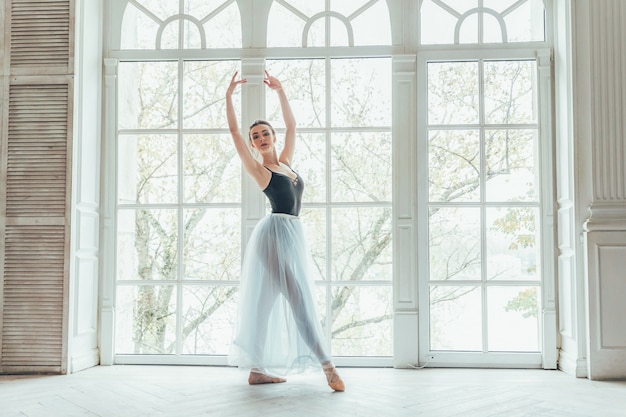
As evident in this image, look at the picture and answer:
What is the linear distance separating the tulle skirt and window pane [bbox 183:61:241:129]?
98 centimetres

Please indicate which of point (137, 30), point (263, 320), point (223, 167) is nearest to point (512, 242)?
point (263, 320)

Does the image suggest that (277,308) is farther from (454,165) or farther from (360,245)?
(454,165)

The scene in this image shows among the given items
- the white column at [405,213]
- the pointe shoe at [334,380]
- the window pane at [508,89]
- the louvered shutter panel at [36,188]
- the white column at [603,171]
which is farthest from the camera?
the window pane at [508,89]

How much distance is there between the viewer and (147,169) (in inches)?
165

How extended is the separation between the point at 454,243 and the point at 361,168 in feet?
2.53

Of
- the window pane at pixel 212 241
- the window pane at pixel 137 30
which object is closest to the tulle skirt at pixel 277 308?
the window pane at pixel 212 241

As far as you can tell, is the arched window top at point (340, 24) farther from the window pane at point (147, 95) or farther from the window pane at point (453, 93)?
the window pane at point (147, 95)

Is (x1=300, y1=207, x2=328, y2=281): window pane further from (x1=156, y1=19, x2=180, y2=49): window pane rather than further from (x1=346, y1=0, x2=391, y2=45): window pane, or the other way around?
(x1=156, y1=19, x2=180, y2=49): window pane

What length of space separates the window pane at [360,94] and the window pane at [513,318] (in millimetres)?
1342

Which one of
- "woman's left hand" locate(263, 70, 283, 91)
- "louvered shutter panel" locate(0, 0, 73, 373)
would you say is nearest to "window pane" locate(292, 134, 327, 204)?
"woman's left hand" locate(263, 70, 283, 91)

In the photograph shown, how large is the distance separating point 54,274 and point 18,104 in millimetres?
1081

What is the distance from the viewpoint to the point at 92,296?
4062 mm

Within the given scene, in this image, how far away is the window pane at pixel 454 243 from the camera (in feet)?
13.2

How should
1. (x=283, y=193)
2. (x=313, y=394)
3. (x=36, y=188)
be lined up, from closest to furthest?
(x=313, y=394) < (x=283, y=193) < (x=36, y=188)
